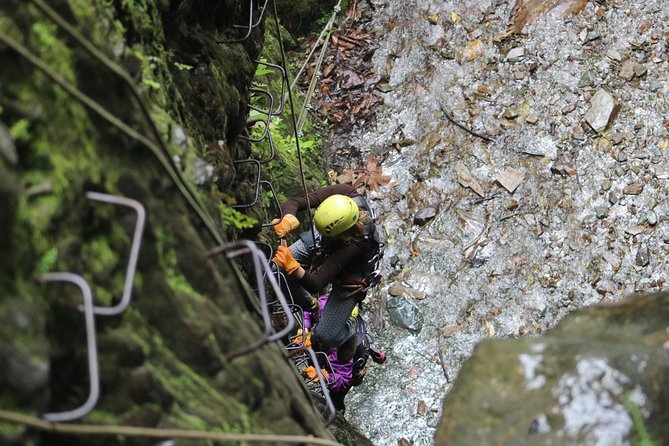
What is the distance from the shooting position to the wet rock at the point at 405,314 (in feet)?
19.4

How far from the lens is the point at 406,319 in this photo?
19.6 feet

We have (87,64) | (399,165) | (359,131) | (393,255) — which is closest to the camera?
(87,64)

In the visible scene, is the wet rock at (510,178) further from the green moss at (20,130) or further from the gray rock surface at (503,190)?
the green moss at (20,130)

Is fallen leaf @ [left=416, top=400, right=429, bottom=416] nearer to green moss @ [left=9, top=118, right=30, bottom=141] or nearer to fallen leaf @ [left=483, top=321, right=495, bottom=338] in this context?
fallen leaf @ [left=483, top=321, right=495, bottom=338]

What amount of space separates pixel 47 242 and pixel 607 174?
18.7ft

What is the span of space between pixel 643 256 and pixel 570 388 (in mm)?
4367

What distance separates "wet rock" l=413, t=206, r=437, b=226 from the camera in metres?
6.41

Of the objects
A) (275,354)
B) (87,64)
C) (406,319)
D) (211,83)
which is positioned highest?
(87,64)

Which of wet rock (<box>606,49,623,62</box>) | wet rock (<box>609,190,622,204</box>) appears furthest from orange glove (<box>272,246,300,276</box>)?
wet rock (<box>606,49,623,62</box>)

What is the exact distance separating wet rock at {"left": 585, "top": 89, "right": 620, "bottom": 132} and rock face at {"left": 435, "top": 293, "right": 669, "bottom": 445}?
4.64 m

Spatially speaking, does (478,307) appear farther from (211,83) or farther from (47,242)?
(47,242)

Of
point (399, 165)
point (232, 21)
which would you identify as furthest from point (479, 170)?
point (232, 21)

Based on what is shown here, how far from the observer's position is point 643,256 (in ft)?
18.5

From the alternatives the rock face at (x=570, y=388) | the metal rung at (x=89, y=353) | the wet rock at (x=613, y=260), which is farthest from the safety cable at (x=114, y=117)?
the wet rock at (x=613, y=260)
